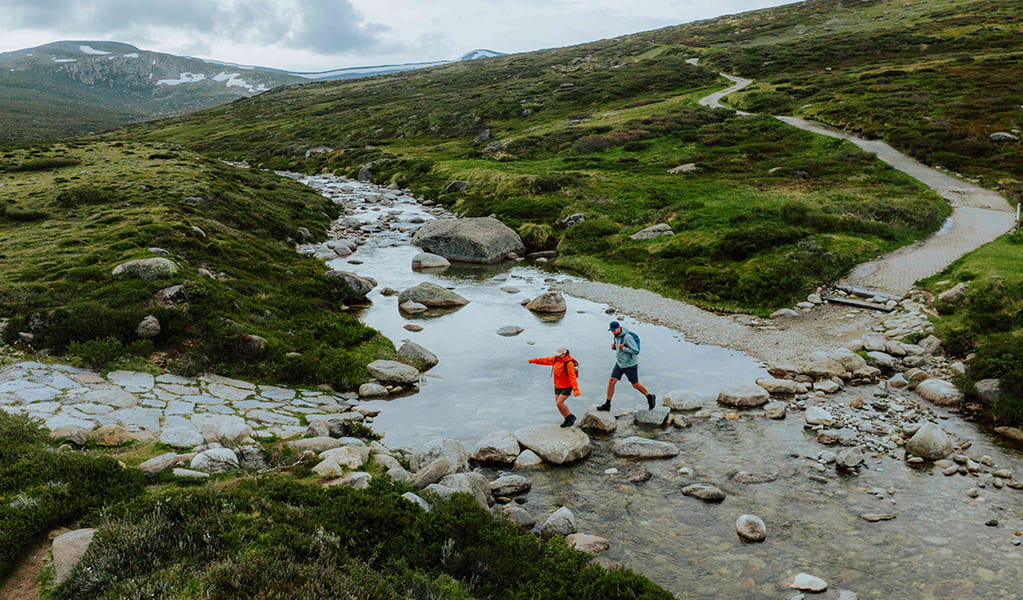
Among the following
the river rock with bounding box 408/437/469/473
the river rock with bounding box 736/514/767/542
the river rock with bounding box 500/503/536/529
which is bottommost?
the river rock with bounding box 736/514/767/542

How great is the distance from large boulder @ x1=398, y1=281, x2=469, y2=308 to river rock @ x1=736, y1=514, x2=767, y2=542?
18629mm

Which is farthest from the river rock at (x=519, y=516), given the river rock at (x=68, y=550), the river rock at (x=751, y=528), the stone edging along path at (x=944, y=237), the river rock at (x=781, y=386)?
the stone edging along path at (x=944, y=237)

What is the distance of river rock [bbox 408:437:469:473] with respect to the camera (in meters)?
12.2

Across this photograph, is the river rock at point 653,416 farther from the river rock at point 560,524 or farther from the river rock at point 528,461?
the river rock at point 560,524

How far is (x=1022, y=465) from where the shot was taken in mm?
12195

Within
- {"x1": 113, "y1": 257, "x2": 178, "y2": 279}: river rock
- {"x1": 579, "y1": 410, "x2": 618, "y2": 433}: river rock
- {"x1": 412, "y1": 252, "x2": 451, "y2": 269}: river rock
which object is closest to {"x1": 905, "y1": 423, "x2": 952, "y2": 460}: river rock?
{"x1": 579, "y1": 410, "x2": 618, "y2": 433}: river rock

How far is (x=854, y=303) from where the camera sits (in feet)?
77.5

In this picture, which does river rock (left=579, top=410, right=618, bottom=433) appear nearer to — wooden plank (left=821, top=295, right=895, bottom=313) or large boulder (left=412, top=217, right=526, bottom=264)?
wooden plank (left=821, top=295, right=895, bottom=313)

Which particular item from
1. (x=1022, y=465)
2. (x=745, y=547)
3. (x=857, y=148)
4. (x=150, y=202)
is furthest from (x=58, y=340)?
(x=857, y=148)

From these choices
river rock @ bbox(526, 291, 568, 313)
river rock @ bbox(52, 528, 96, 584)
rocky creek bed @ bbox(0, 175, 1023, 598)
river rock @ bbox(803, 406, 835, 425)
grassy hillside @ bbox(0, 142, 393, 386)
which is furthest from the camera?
river rock @ bbox(526, 291, 568, 313)

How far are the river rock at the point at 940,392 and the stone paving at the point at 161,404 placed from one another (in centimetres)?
1646

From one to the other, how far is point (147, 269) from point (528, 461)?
1548 cm

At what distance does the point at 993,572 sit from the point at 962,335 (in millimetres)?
12235

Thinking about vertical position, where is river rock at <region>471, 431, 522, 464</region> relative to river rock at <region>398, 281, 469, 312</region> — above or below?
below
